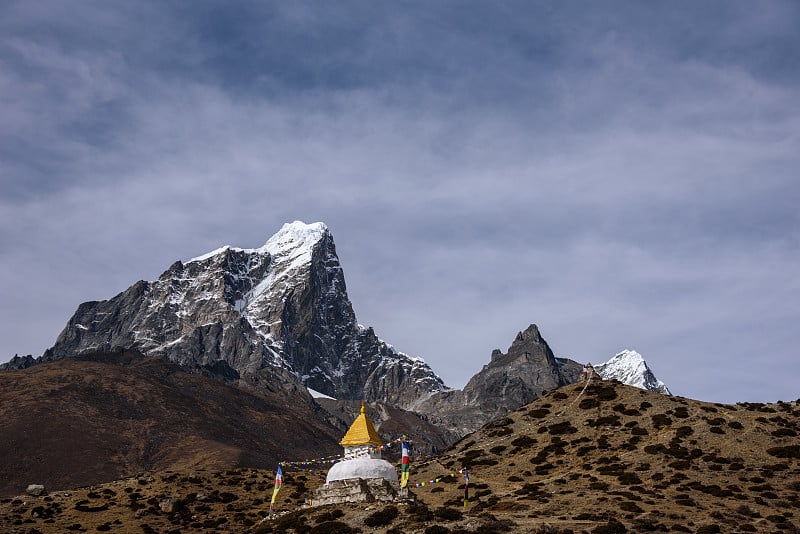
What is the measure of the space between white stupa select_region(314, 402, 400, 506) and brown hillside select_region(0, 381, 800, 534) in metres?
1.78

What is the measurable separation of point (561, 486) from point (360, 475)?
59.9 feet

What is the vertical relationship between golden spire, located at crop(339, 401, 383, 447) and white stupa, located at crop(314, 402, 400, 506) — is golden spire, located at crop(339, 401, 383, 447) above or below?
above

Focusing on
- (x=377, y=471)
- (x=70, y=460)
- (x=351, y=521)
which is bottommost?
(x=351, y=521)

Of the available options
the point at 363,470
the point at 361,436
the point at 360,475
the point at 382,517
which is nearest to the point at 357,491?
the point at 360,475

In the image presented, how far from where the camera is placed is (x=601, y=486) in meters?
65.4

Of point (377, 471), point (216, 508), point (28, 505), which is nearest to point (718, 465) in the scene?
point (377, 471)

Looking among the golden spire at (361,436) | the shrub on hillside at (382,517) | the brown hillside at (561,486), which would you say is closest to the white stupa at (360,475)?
the golden spire at (361,436)

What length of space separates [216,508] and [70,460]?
112502mm

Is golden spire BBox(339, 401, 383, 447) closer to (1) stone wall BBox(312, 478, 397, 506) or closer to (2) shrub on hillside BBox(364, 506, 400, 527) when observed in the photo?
(1) stone wall BBox(312, 478, 397, 506)

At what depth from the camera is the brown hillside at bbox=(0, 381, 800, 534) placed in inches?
2146

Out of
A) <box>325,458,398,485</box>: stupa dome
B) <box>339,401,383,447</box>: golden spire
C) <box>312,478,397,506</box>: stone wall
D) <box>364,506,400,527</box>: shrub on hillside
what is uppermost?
<box>339,401,383,447</box>: golden spire

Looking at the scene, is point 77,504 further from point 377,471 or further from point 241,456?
point 241,456

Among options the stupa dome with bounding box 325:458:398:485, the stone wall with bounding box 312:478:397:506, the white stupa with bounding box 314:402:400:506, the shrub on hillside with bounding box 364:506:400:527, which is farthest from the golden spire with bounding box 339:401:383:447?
the shrub on hillside with bounding box 364:506:400:527

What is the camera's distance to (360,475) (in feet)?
201
